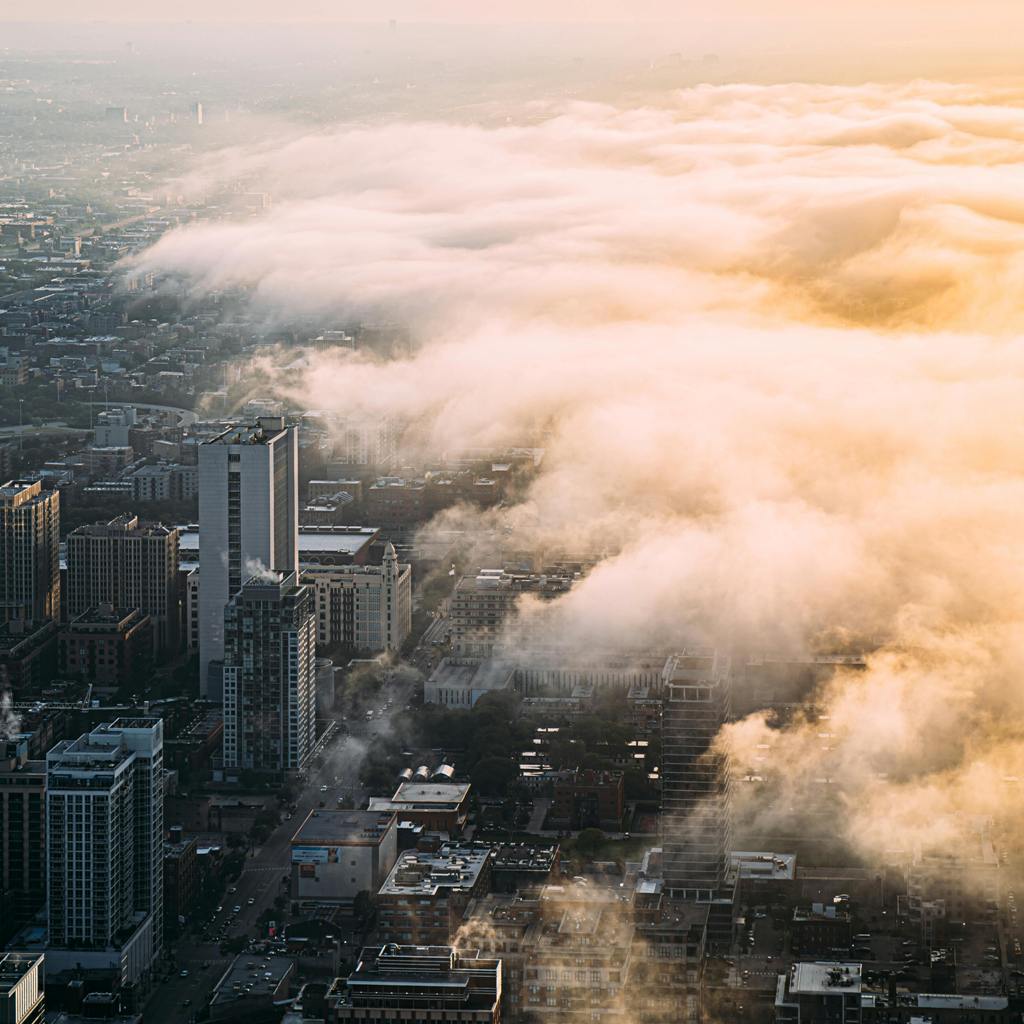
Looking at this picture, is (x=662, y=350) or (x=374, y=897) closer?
(x=374, y=897)

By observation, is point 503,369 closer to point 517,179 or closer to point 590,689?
point 517,179

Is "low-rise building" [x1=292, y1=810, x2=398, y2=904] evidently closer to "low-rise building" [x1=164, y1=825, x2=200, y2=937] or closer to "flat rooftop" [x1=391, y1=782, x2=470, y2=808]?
"low-rise building" [x1=164, y1=825, x2=200, y2=937]

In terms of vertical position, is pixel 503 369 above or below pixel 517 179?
below

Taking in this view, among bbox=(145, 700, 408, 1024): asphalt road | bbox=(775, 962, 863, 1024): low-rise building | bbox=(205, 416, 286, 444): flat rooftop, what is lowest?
bbox=(145, 700, 408, 1024): asphalt road

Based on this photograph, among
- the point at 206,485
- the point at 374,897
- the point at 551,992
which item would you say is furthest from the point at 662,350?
the point at 551,992

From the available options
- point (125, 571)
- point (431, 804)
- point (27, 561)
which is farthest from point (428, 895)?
point (27, 561)

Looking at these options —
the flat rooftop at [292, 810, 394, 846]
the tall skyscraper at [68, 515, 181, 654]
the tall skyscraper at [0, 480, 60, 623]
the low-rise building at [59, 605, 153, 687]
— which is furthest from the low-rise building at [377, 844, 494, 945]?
the tall skyscraper at [0, 480, 60, 623]

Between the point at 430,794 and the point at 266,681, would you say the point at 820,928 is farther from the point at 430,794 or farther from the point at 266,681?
the point at 266,681
